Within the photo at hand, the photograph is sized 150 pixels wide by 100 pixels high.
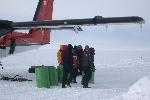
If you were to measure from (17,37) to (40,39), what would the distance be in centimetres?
331

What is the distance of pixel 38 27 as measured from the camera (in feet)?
49.6

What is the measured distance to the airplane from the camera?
13.8m

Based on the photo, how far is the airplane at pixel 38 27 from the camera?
543 inches

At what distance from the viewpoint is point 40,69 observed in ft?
44.0

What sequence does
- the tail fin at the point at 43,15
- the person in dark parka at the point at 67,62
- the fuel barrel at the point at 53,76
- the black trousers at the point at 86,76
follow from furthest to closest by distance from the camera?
the tail fin at the point at 43,15 < the fuel barrel at the point at 53,76 < the black trousers at the point at 86,76 < the person in dark parka at the point at 67,62

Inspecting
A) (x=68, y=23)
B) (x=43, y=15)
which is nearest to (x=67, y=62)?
(x=68, y=23)

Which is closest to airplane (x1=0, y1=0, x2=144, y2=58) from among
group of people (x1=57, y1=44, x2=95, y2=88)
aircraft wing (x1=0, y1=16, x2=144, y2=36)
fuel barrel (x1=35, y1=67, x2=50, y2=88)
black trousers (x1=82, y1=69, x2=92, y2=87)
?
aircraft wing (x1=0, y1=16, x2=144, y2=36)

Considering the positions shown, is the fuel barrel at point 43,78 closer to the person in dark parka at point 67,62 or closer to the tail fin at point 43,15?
the person in dark parka at point 67,62

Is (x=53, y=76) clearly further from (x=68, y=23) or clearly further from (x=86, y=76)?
(x=68, y=23)

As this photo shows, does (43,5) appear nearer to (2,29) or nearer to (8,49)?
(8,49)

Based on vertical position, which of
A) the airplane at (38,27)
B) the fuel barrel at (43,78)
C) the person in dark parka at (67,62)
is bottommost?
the fuel barrel at (43,78)

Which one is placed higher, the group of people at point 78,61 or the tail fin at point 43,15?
the tail fin at point 43,15

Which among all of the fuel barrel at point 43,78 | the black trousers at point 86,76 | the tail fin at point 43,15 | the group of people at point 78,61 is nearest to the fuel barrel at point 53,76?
the fuel barrel at point 43,78

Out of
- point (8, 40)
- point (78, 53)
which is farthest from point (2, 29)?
point (78, 53)
